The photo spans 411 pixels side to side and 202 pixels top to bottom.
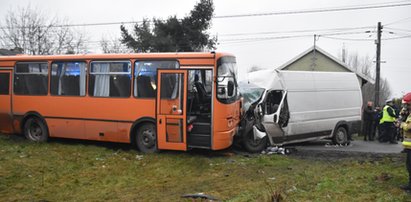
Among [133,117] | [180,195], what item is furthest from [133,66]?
[180,195]

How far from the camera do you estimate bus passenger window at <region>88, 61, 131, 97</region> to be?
1062cm

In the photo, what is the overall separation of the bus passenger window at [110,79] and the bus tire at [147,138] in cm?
104

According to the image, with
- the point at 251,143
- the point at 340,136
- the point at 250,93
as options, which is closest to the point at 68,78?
the point at 250,93

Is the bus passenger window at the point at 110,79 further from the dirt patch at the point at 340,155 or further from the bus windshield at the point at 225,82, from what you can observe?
the dirt patch at the point at 340,155

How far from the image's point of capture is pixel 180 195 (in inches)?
261

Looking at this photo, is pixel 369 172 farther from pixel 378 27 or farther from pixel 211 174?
pixel 378 27

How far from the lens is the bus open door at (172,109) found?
9.81m

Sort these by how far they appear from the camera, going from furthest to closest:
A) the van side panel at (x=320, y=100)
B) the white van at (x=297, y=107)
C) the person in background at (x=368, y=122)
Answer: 1. the person in background at (x=368, y=122)
2. the van side panel at (x=320, y=100)
3. the white van at (x=297, y=107)

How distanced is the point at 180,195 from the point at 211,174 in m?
1.91

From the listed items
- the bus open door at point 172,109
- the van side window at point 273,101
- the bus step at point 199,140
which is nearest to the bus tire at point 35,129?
the bus open door at point 172,109

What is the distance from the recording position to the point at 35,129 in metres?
12.2

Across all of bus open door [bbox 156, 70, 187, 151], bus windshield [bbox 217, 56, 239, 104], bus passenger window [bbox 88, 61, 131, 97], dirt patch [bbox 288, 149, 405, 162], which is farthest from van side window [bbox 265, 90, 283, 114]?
bus passenger window [bbox 88, 61, 131, 97]

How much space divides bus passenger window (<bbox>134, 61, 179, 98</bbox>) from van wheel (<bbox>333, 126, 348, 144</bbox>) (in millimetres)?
6706

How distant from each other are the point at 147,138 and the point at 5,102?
539 cm
